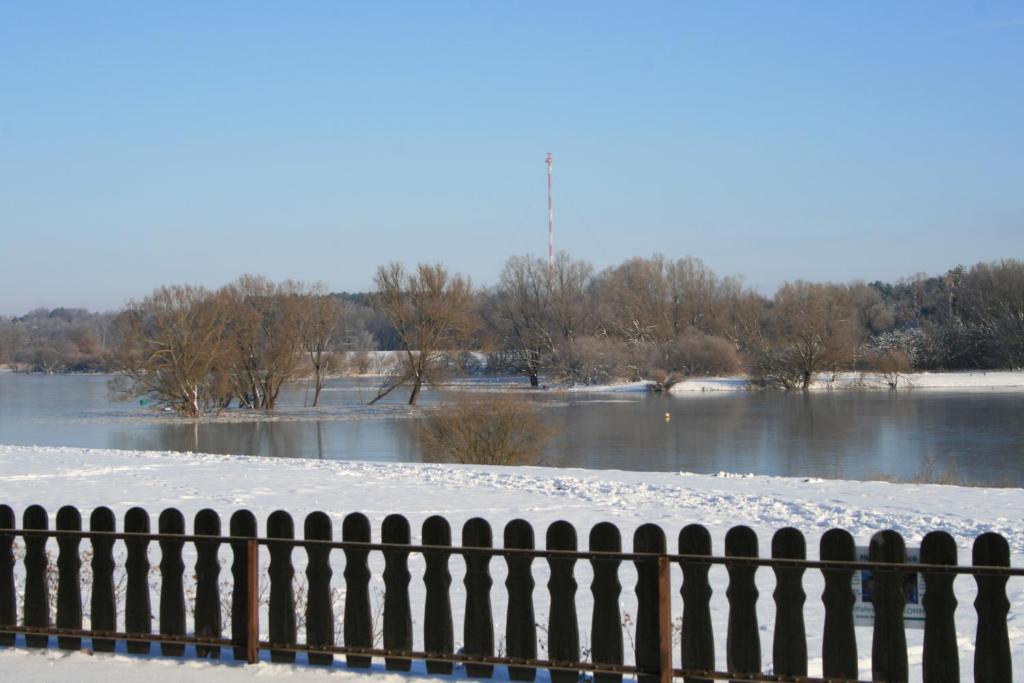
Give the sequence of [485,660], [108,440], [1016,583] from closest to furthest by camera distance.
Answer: [485,660], [1016,583], [108,440]

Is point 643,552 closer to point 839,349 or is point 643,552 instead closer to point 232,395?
point 232,395

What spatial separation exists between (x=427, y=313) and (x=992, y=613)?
56.3m

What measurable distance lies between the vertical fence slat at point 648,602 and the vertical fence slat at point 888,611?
98 cm

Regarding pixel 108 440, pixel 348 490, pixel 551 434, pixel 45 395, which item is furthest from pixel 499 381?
pixel 348 490

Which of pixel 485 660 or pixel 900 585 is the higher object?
pixel 900 585

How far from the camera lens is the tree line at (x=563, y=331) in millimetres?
52844

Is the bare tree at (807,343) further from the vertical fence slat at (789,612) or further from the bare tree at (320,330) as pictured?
the vertical fence slat at (789,612)

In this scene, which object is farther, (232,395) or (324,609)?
(232,395)

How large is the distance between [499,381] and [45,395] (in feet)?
105

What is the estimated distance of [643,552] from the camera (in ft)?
16.9

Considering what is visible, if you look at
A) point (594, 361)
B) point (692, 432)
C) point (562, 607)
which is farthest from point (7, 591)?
point (594, 361)

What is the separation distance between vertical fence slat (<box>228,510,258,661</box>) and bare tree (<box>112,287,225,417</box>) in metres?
47.9

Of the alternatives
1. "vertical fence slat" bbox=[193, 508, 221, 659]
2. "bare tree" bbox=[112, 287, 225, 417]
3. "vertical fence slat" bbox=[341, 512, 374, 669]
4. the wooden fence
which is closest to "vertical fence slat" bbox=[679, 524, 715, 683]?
the wooden fence

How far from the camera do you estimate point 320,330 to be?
198 ft
